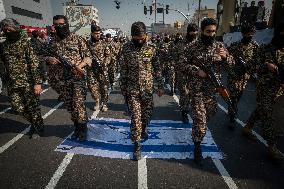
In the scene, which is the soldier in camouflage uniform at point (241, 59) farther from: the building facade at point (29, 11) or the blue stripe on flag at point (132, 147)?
the building facade at point (29, 11)

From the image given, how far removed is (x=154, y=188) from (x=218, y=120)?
151 inches

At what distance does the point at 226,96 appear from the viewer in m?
4.75

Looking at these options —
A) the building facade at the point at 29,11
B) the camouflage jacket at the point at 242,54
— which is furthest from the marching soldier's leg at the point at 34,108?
the building facade at the point at 29,11

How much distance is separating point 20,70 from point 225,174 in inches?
173

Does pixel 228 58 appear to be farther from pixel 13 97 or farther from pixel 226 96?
pixel 13 97

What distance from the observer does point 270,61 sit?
4.78 meters

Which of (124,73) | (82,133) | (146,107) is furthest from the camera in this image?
(82,133)

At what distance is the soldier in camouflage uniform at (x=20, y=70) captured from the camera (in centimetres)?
551

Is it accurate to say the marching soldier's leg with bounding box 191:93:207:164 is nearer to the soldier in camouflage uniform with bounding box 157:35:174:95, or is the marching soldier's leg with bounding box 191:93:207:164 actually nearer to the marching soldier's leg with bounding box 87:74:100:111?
the marching soldier's leg with bounding box 87:74:100:111

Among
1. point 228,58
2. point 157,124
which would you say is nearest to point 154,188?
point 228,58

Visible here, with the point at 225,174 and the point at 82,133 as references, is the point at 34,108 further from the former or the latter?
the point at 225,174

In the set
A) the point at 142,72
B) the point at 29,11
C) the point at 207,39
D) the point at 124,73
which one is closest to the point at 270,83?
the point at 207,39

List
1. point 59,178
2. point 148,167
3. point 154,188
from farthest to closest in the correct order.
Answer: point 148,167, point 59,178, point 154,188

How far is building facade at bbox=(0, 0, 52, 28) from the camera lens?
49.8 meters
